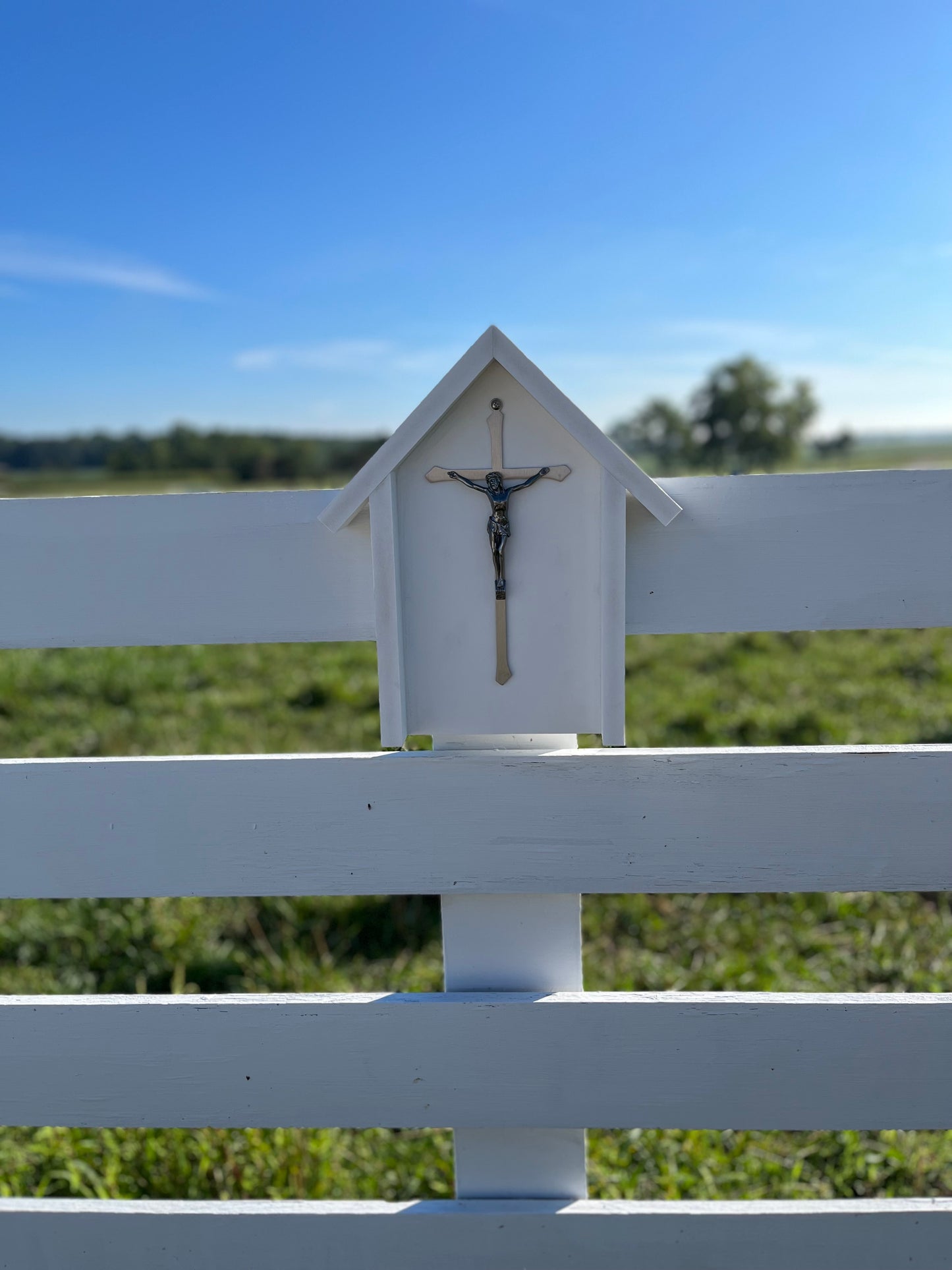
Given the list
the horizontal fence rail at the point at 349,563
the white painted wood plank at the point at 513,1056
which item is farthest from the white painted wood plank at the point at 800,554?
the white painted wood plank at the point at 513,1056

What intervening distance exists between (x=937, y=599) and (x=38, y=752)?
12.7 ft

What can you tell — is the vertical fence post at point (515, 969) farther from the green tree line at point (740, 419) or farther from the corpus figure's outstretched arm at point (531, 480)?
the green tree line at point (740, 419)

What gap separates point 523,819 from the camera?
4.01 ft

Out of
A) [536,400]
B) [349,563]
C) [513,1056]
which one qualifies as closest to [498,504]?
[536,400]

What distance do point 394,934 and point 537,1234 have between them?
148 cm

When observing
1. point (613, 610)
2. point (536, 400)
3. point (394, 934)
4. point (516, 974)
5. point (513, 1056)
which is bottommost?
point (394, 934)

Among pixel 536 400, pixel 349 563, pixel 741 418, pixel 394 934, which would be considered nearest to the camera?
pixel 536 400

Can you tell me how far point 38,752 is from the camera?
13.0 feet

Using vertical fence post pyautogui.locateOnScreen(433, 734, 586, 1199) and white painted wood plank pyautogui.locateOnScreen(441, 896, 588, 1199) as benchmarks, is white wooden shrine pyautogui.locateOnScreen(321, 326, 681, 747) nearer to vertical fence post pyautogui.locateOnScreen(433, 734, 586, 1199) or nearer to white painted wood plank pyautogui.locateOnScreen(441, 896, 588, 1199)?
vertical fence post pyautogui.locateOnScreen(433, 734, 586, 1199)

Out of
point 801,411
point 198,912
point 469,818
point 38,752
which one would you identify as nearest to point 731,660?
point 198,912

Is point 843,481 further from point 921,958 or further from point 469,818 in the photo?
point 921,958

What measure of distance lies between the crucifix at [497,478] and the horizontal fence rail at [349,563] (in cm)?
14

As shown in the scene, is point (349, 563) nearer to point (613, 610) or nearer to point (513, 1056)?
point (613, 610)

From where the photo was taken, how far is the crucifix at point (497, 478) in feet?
3.61
